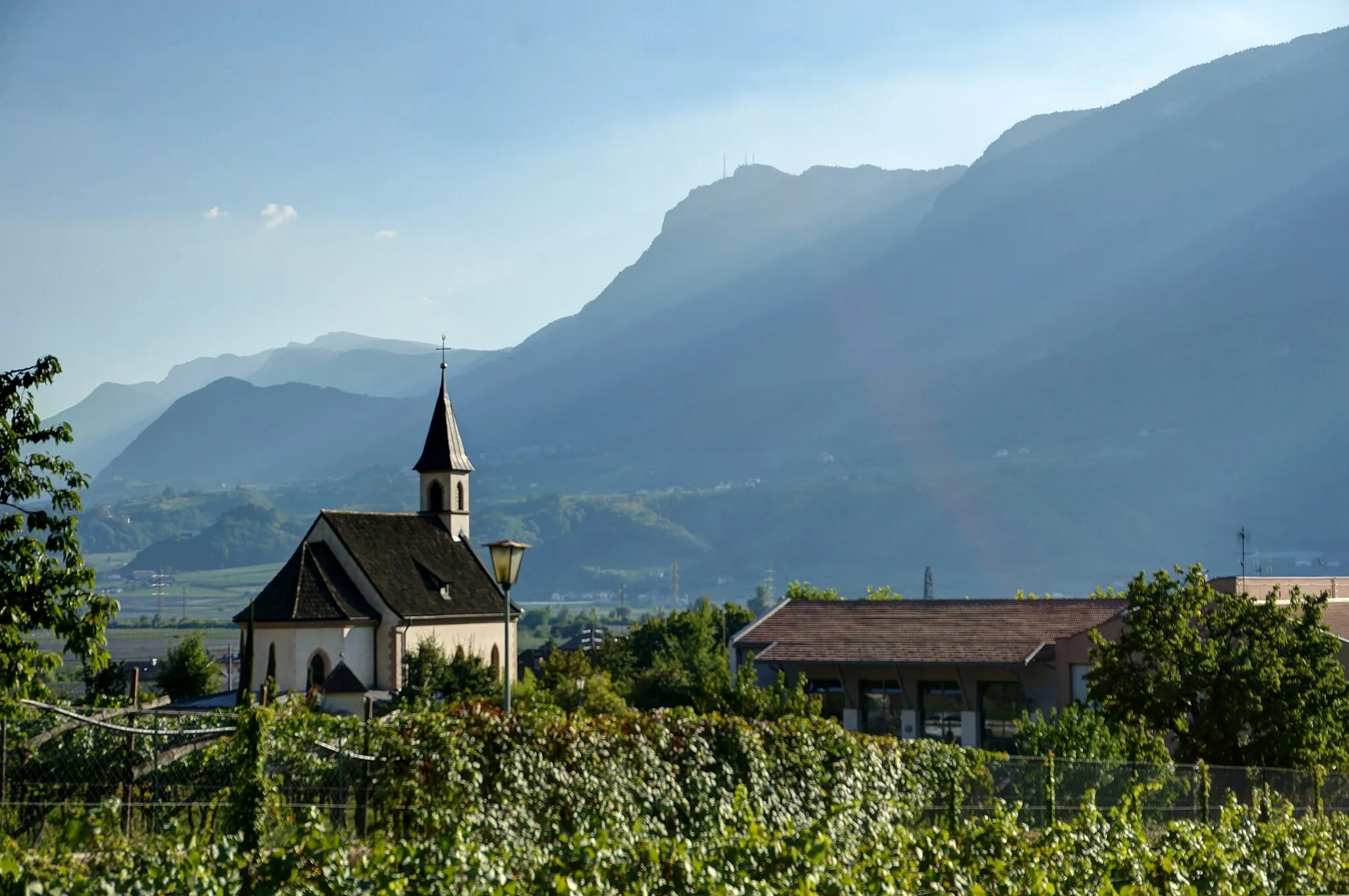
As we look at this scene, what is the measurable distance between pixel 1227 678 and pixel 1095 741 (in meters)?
2.81

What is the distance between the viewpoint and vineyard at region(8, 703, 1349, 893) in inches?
277

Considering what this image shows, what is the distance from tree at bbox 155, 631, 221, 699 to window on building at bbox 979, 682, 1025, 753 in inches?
1200

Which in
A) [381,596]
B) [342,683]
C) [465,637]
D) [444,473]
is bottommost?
[342,683]

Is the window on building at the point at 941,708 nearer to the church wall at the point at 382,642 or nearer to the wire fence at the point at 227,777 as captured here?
the church wall at the point at 382,642

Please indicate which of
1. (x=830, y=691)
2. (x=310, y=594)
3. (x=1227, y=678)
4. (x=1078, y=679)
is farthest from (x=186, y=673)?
(x=1227, y=678)

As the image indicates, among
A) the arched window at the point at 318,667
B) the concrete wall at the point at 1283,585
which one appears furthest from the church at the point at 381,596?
the concrete wall at the point at 1283,585

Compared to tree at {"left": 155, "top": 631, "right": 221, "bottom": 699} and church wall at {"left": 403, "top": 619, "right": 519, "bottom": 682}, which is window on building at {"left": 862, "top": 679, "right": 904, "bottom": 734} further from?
tree at {"left": 155, "top": 631, "right": 221, "bottom": 699}

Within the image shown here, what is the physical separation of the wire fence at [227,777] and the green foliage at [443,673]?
31.2 meters

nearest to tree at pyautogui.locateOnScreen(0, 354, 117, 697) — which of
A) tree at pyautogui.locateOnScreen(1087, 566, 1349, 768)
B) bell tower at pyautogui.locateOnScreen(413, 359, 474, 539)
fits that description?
tree at pyautogui.locateOnScreen(1087, 566, 1349, 768)

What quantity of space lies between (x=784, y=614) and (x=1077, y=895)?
49.4m

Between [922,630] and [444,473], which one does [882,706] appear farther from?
[444,473]

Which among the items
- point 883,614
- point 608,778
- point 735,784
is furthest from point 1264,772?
point 883,614

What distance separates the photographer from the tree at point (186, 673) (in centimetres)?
5484

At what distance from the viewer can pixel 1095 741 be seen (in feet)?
81.8
